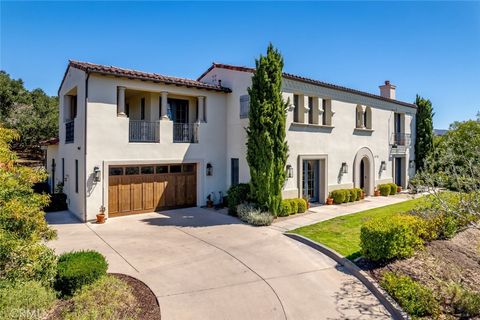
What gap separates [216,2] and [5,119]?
30.5 metres

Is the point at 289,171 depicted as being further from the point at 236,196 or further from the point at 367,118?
the point at 367,118

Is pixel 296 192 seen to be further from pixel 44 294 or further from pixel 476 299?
pixel 44 294

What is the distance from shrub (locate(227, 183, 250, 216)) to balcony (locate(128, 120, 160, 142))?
16.2ft

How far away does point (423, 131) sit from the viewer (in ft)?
86.4

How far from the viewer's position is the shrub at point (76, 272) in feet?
23.1

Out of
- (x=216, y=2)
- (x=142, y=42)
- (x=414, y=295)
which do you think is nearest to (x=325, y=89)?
(x=216, y=2)

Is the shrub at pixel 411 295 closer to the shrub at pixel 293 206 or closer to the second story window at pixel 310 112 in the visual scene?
the shrub at pixel 293 206

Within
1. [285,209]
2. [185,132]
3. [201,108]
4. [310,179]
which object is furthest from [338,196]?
[185,132]

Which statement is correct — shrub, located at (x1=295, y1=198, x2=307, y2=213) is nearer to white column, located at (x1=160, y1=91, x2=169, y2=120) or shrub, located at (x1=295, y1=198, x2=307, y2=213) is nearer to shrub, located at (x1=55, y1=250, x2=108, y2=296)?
white column, located at (x1=160, y1=91, x2=169, y2=120)

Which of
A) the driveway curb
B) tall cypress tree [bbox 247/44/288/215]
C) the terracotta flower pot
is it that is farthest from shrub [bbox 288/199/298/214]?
the terracotta flower pot

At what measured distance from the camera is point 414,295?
23.9ft

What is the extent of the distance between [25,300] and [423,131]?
95.9 ft

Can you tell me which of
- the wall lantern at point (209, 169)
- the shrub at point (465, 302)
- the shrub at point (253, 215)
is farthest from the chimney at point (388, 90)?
the shrub at point (465, 302)

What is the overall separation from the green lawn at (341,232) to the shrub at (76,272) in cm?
741
